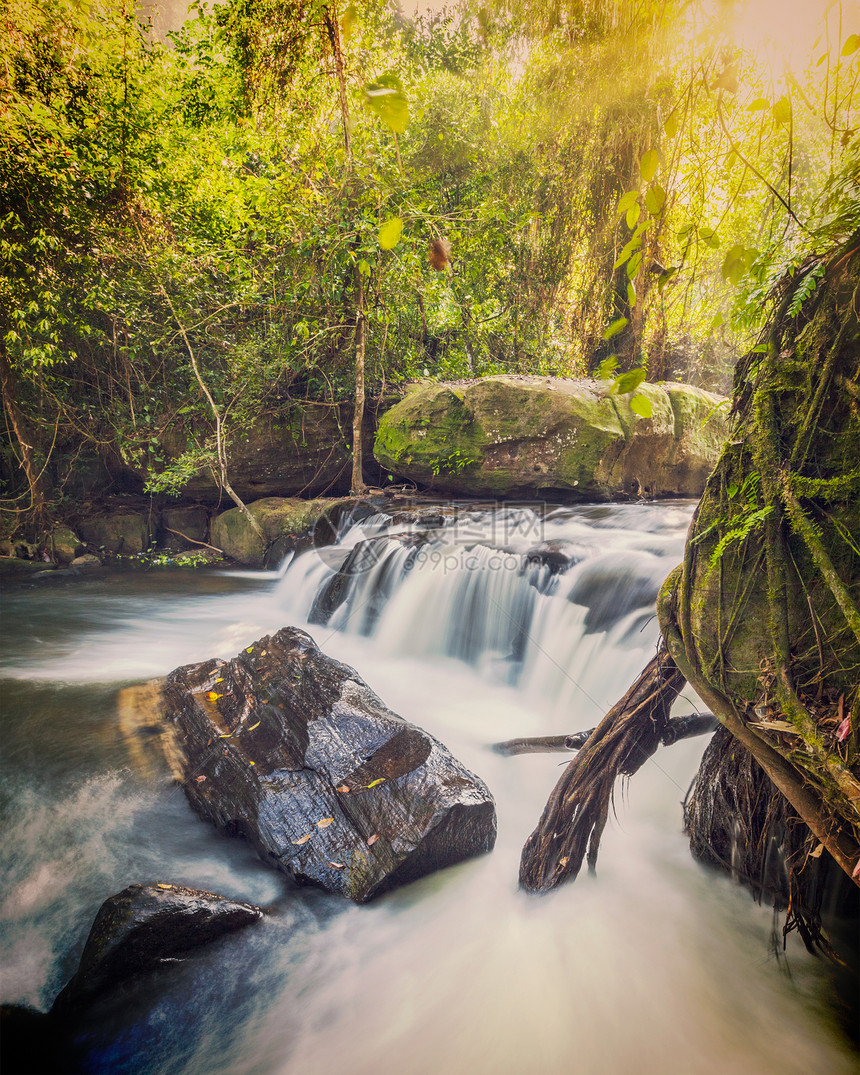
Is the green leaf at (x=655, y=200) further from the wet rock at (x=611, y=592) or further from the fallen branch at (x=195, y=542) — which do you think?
the fallen branch at (x=195, y=542)

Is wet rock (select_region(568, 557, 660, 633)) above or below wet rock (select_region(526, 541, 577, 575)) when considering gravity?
below

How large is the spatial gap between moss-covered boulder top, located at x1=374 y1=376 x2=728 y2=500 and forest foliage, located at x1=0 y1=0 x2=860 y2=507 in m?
1.27

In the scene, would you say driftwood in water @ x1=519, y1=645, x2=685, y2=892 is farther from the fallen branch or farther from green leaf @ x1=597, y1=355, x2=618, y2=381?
the fallen branch

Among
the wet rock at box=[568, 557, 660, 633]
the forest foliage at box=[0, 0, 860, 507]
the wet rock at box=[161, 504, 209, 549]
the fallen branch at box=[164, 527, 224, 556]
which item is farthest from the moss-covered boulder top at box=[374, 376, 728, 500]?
the wet rock at box=[161, 504, 209, 549]

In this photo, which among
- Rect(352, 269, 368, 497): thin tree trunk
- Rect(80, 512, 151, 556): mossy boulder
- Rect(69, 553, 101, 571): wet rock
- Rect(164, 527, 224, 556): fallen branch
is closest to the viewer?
Rect(352, 269, 368, 497): thin tree trunk

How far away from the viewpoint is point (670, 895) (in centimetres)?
272

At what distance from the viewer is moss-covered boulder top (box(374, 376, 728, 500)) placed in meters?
7.58

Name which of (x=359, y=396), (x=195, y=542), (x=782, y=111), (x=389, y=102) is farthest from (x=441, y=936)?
(x=195, y=542)

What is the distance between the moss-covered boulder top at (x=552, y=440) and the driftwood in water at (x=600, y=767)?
5.70 metres

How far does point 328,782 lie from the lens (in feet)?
9.95

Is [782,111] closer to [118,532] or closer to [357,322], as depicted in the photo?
[357,322]

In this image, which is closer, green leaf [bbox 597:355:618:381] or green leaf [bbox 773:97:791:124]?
green leaf [bbox 597:355:618:381]

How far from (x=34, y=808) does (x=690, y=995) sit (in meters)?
3.33

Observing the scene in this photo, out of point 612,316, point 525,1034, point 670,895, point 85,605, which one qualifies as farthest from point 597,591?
point 85,605
